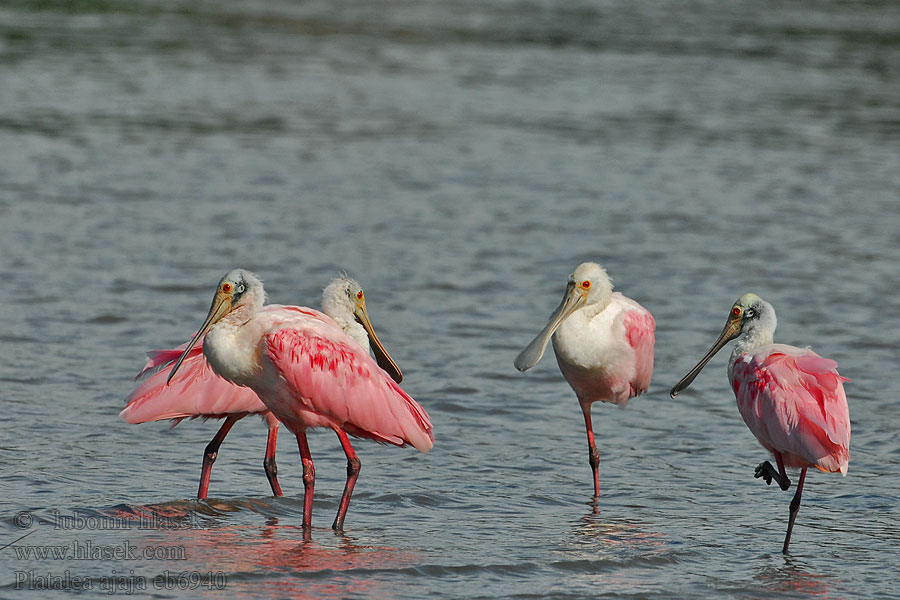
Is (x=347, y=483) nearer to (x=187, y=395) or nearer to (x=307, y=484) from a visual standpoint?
(x=307, y=484)

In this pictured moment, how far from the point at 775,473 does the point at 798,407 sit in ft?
1.78

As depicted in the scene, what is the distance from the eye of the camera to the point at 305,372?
288 inches

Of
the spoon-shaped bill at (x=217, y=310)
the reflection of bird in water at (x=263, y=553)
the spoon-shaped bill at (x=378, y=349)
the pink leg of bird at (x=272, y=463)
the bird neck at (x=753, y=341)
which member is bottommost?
the reflection of bird in water at (x=263, y=553)

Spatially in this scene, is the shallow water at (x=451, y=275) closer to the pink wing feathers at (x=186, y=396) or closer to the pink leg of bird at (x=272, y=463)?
the pink leg of bird at (x=272, y=463)

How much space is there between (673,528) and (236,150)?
476 inches

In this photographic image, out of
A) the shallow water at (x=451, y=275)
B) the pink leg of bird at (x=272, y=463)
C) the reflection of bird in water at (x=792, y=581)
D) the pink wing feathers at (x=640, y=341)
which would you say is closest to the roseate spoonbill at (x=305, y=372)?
the pink leg of bird at (x=272, y=463)

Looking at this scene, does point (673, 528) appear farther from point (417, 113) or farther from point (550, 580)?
point (417, 113)

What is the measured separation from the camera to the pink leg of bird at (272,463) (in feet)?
26.1

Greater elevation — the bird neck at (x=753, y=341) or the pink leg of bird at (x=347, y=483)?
the bird neck at (x=753, y=341)

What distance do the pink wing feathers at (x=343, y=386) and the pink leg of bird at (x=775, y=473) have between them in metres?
1.70

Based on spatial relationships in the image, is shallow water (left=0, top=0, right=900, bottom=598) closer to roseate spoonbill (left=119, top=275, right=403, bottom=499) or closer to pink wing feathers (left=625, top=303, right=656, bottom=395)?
roseate spoonbill (left=119, top=275, right=403, bottom=499)

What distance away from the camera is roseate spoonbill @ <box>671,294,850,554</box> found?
7.23 m

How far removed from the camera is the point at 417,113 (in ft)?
72.6

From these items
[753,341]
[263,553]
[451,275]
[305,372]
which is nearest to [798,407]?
[753,341]
